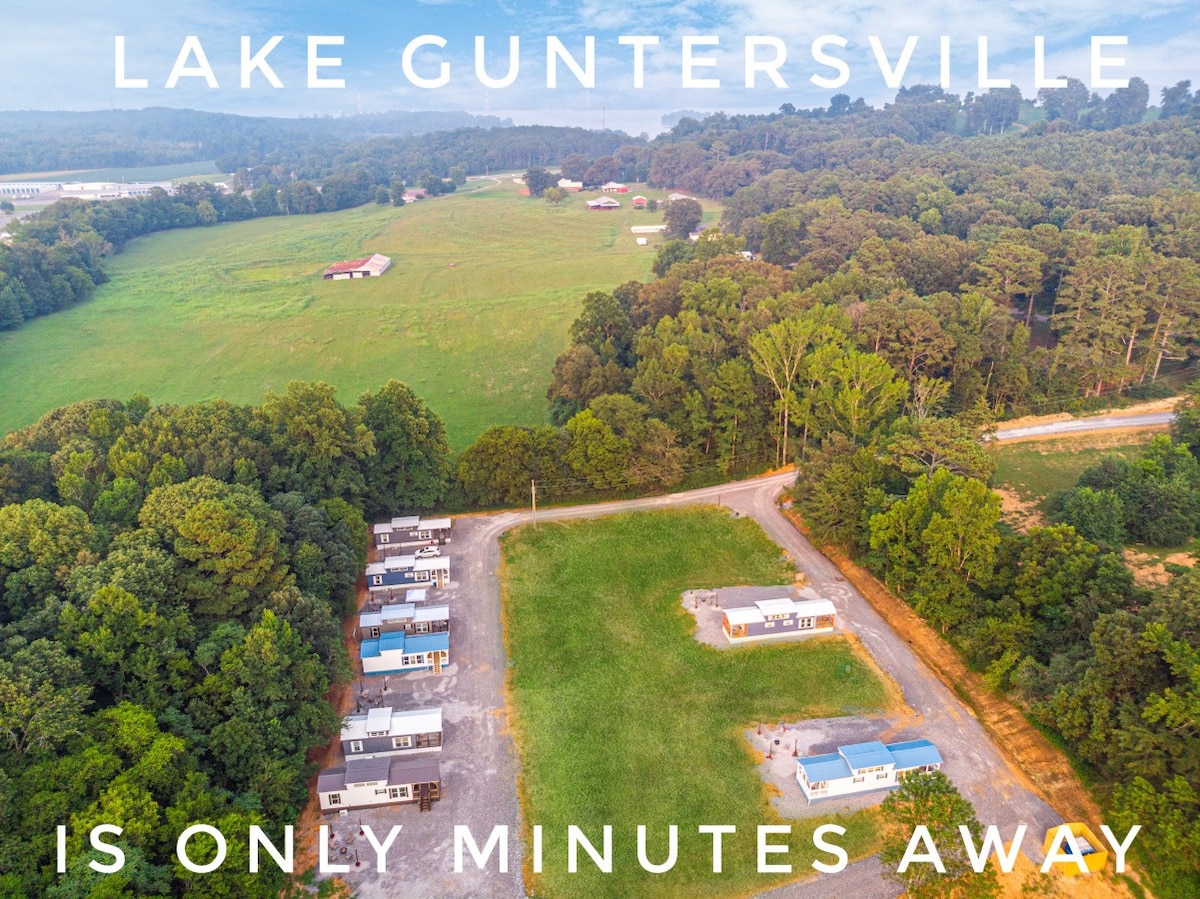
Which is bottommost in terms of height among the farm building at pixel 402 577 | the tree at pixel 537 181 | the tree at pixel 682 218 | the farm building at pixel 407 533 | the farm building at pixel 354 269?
the farm building at pixel 402 577

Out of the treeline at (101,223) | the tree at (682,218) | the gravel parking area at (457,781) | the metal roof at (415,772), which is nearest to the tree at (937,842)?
the gravel parking area at (457,781)

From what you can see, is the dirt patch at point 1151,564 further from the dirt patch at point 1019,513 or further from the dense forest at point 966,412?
the dirt patch at point 1019,513

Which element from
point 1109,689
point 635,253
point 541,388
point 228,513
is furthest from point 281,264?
point 1109,689

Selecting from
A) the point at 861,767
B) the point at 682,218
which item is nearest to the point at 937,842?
the point at 861,767

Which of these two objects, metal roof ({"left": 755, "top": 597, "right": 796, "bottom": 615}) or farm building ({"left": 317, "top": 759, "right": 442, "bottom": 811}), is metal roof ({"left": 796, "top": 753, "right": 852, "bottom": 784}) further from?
farm building ({"left": 317, "top": 759, "right": 442, "bottom": 811})

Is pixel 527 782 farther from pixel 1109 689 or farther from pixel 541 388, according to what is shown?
pixel 541 388

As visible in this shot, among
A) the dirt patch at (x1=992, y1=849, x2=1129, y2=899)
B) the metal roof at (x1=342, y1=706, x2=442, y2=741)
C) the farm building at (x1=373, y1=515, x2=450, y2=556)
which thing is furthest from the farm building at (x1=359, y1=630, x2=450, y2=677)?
the dirt patch at (x1=992, y1=849, x2=1129, y2=899)
